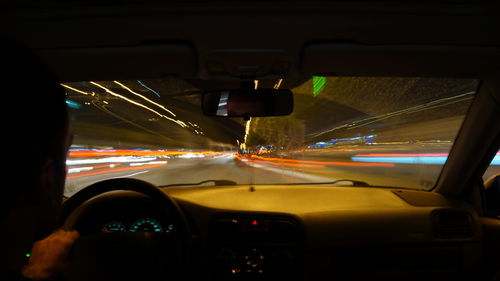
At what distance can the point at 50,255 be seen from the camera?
6.02 ft

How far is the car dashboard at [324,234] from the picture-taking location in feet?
9.74

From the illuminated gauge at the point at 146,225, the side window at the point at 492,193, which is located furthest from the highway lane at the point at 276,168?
the illuminated gauge at the point at 146,225

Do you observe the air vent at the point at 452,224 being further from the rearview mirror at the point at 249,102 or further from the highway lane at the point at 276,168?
the rearview mirror at the point at 249,102

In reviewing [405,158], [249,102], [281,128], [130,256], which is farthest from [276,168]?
[130,256]

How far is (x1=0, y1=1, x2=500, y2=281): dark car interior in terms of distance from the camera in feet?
7.40

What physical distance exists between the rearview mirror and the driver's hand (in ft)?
5.28

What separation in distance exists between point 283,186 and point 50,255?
7.67 feet

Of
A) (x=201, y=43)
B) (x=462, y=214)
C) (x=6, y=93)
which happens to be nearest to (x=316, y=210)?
(x=462, y=214)

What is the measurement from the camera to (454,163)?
331 centimetres

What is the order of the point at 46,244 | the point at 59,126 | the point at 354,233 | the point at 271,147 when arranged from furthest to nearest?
1. the point at 271,147
2. the point at 354,233
3. the point at 46,244
4. the point at 59,126

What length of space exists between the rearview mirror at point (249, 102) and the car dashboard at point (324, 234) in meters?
0.88

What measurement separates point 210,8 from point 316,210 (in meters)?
2.08

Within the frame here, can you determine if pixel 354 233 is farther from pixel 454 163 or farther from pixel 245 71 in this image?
pixel 245 71

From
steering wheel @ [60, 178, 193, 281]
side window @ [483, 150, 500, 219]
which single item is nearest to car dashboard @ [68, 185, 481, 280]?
side window @ [483, 150, 500, 219]
